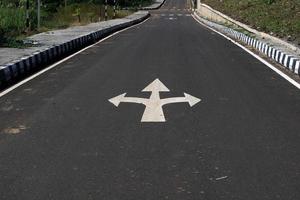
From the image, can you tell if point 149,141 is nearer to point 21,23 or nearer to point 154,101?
point 154,101

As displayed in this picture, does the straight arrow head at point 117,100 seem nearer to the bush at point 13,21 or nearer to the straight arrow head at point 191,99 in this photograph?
the straight arrow head at point 191,99

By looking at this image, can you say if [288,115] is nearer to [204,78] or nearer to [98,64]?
[204,78]

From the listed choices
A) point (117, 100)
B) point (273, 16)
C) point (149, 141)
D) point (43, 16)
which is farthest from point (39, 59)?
point (43, 16)

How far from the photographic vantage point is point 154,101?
8953mm

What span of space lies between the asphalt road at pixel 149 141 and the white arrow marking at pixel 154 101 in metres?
0.12

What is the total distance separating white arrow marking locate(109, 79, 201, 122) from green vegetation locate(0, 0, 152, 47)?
8.72m

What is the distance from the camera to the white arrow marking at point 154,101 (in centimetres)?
790

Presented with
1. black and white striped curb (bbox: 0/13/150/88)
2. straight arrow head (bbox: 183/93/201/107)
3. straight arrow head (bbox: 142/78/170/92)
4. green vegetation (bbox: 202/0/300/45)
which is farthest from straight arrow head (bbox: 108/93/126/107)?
green vegetation (bbox: 202/0/300/45)

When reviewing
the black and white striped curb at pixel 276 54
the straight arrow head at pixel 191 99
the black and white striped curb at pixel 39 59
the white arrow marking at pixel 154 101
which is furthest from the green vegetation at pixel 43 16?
the straight arrow head at pixel 191 99

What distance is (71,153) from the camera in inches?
240

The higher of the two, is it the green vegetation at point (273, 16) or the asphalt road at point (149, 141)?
the green vegetation at point (273, 16)

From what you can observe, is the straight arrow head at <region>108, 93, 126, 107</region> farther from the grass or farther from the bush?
the bush

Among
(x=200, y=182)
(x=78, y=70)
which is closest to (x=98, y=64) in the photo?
(x=78, y=70)

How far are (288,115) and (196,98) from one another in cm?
177
